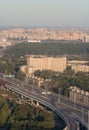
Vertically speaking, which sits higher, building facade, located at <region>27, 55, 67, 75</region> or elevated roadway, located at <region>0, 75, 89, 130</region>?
elevated roadway, located at <region>0, 75, 89, 130</region>

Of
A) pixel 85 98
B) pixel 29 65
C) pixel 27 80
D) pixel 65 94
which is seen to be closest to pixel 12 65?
pixel 29 65

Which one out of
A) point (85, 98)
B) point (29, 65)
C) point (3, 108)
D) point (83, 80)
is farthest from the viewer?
point (29, 65)

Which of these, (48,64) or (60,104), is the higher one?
(60,104)

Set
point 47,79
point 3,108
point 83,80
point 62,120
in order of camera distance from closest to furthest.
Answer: point 62,120
point 3,108
point 83,80
point 47,79

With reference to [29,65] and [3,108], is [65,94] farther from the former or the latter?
[29,65]

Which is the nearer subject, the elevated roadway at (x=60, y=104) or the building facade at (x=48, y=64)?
the elevated roadway at (x=60, y=104)

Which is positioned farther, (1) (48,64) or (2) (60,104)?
(1) (48,64)

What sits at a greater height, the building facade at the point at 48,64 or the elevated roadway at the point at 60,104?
the elevated roadway at the point at 60,104

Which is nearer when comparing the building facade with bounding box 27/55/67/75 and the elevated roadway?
the elevated roadway

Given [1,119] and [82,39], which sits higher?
[1,119]

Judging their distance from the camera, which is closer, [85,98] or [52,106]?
[52,106]
